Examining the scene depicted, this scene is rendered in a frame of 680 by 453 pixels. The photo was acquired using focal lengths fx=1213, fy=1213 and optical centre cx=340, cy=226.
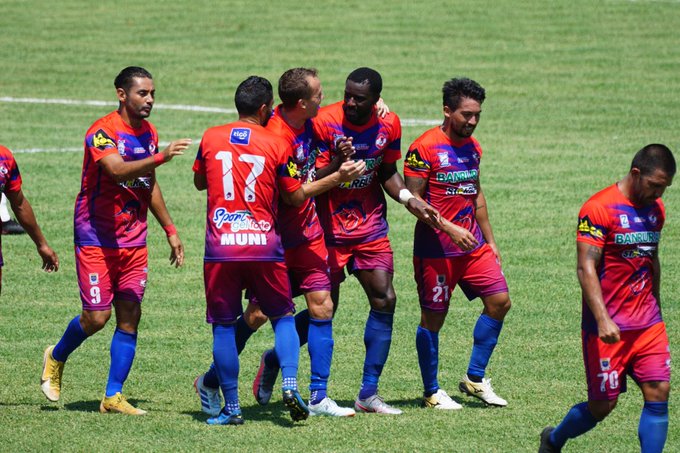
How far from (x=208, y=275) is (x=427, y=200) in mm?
2031

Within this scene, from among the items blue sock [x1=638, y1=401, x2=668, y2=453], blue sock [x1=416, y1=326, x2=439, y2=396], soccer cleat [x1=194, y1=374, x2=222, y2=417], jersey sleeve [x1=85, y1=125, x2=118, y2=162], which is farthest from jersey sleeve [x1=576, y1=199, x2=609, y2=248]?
jersey sleeve [x1=85, y1=125, x2=118, y2=162]

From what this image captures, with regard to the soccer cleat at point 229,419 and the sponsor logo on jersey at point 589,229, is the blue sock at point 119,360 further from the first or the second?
the sponsor logo on jersey at point 589,229

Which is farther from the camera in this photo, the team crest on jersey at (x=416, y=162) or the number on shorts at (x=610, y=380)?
the team crest on jersey at (x=416, y=162)

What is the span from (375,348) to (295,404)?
1.23 metres

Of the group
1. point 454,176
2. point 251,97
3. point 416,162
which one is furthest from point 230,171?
point 454,176

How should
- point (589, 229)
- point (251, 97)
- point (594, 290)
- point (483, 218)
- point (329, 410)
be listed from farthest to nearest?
point (483, 218)
point (329, 410)
point (251, 97)
point (589, 229)
point (594, 290)

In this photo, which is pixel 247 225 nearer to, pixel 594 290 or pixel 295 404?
pixel 295 404

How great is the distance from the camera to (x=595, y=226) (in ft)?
24.4

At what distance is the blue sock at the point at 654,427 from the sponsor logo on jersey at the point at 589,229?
109cm

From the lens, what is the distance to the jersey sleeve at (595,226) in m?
7.43

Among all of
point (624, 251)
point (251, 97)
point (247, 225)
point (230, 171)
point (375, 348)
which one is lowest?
point (375, 348)

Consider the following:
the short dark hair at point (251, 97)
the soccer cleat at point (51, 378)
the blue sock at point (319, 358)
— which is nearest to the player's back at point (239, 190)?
the short dark hair at point (251, 97)

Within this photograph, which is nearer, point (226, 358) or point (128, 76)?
point (226, 358)

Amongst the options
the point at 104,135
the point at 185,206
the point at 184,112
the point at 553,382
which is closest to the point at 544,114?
the point at 184,112
